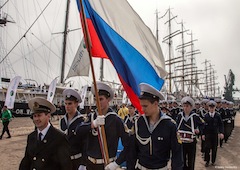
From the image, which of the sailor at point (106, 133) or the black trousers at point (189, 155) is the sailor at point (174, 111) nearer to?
the black trousers at point (189, 155)

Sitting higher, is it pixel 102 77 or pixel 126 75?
pixel 102 77

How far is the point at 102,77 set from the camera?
1829 inches

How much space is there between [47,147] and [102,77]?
4347 centimetres

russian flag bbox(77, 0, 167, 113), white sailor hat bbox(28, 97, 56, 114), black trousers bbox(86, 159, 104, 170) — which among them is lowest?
black trousers bbox(86, 159, 104, 170)

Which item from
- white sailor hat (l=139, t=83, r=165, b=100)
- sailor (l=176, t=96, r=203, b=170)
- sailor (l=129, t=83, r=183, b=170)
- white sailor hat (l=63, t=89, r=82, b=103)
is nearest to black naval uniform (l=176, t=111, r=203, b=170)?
sailor (l=176, t=96, r=203, b=170)

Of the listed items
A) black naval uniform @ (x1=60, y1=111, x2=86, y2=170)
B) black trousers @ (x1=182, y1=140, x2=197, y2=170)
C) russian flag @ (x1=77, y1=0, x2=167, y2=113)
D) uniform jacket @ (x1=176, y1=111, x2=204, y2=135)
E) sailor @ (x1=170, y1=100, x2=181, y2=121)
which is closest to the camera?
russian flag @ (x1=77, y1=0, x2=167, y2=113)

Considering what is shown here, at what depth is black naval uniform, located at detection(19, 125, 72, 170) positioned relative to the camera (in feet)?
10.1

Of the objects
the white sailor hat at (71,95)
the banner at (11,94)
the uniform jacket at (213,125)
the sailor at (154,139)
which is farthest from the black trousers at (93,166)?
the banner at (11,94)

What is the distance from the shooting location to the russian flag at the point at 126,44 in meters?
4.58

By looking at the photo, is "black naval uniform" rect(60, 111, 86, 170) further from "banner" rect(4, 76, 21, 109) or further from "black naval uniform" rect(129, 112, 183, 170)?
"banner" rect(4, 76, 21, 109)

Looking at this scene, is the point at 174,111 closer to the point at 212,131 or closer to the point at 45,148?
the point at 212,131

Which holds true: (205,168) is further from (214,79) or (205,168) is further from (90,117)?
(214,79)

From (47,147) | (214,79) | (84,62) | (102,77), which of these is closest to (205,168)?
(47,147)

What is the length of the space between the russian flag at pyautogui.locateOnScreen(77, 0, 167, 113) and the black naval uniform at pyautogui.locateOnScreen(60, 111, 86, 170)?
1.15m
